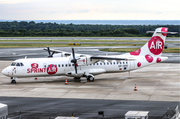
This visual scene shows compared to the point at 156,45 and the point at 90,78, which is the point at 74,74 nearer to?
the point at 90,78

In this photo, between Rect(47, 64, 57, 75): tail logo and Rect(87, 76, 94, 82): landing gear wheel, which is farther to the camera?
Rect(87, 76, 94, 82): landing gear wheel

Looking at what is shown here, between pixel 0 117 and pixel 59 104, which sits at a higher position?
pixel 0 117

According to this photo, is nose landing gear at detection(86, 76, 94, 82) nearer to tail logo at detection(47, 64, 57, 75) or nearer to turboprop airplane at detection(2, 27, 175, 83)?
turboprop airplane at detection(2, 27, 175, 83)

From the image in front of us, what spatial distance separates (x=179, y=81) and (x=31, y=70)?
55.4ft

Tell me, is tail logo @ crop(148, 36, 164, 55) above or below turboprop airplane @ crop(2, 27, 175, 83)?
above

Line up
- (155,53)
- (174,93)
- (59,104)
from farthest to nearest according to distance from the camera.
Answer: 1. (155,53)
2. (174,93)
3. (59,104)

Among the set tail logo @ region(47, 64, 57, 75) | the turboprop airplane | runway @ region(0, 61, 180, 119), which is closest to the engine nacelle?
the turboprop airplane

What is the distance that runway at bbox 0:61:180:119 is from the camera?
847 inches

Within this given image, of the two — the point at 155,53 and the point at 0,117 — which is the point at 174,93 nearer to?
the point at 155,53

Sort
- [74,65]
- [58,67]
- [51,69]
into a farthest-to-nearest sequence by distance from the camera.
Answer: [74,65], [58,67], [51,69]

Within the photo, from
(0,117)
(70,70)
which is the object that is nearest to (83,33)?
(70,70)

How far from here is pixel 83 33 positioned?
131 meters

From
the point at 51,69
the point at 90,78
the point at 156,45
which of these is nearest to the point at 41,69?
the point at 51,69

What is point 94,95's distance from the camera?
2700cm
